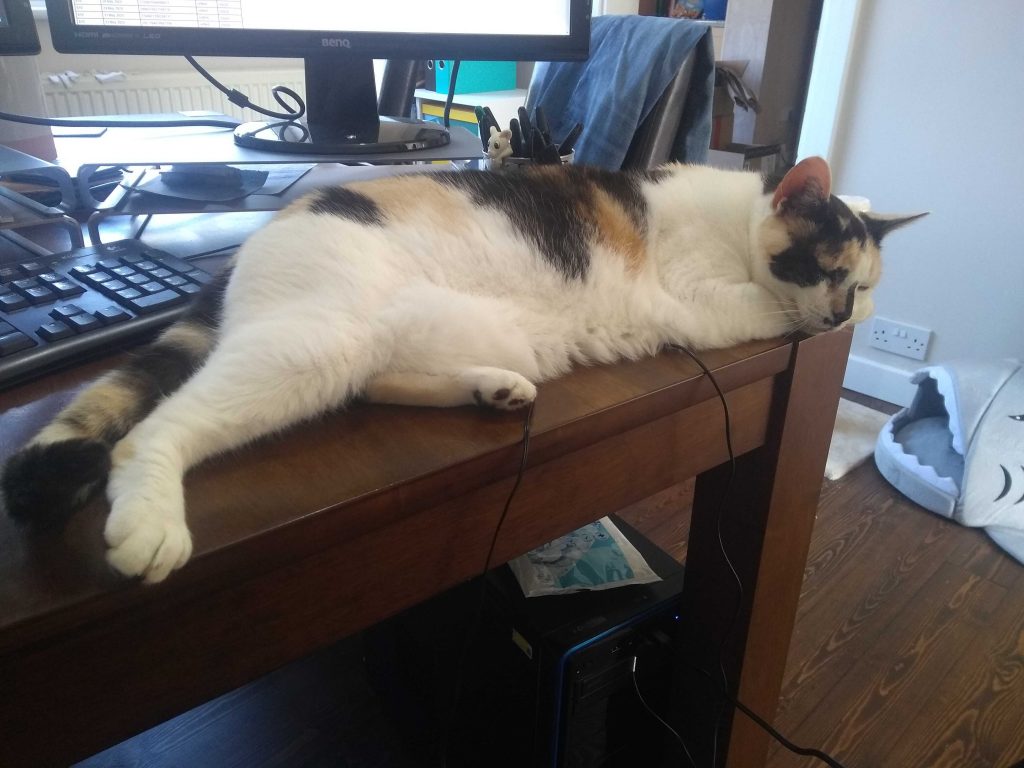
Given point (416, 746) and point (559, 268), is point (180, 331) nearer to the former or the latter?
point (559, 268)

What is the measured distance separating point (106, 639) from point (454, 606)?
27.5 inches

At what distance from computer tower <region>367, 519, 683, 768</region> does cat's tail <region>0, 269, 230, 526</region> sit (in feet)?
1.45

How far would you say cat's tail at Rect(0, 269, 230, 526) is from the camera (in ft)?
1.35

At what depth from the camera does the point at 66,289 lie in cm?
71

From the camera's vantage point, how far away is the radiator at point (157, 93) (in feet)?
8.07

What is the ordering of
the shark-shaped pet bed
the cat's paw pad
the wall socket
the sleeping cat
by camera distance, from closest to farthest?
the cat's paw pad < the sleeping cat < the shark-shaped pet bed < the wall socket

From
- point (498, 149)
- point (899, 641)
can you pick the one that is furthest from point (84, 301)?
point (899, 641)

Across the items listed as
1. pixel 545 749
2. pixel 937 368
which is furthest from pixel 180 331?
pixel 937 368

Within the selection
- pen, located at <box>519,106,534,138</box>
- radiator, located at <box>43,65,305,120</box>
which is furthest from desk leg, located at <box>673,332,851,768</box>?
radiator, located at <box>43,65,305,120</box>

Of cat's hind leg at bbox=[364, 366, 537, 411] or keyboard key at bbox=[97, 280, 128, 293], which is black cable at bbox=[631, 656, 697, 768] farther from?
keyboard key at bbox=[97, 280, 128, 293]

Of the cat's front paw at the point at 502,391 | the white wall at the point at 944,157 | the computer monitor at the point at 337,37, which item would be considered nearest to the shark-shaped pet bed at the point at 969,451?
the white wall at the point at 944,157

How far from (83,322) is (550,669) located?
66cm

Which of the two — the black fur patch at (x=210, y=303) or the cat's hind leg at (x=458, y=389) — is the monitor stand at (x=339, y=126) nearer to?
the black fur patch at (x=210, y=303)

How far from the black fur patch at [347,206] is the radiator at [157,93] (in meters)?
2.13
